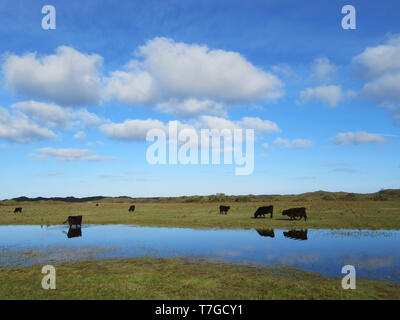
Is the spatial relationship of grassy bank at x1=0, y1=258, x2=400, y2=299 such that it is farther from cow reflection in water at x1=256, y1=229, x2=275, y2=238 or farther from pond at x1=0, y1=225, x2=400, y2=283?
cow reflection in water at x1=256, y1=229, x2=275, y2=238

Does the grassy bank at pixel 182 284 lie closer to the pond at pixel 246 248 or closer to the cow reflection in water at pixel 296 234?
the pond at pixel 246 248

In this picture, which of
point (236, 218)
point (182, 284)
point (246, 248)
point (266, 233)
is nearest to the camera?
point (182, 284)

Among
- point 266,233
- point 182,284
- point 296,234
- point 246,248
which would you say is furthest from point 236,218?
point 182,284

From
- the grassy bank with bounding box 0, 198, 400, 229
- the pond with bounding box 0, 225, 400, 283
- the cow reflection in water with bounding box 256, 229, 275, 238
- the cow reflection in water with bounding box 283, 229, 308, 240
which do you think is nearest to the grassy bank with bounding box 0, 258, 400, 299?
the pond with bounding box 0, 225, 400, 283

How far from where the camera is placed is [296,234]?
825 inches

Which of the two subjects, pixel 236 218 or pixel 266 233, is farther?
pixel 236 218

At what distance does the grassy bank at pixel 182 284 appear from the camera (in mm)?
8820

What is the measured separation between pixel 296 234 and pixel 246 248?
663 cm

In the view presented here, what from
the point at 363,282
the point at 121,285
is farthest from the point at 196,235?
the point at 363,282

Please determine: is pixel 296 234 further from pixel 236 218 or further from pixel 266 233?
pixel 236 218

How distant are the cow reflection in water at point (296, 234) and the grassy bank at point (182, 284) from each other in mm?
8789

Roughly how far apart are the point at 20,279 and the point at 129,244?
8.11 metres

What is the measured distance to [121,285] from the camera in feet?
32.4

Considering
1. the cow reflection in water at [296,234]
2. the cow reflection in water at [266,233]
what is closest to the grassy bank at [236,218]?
the cow reflection in water at [266,233]
